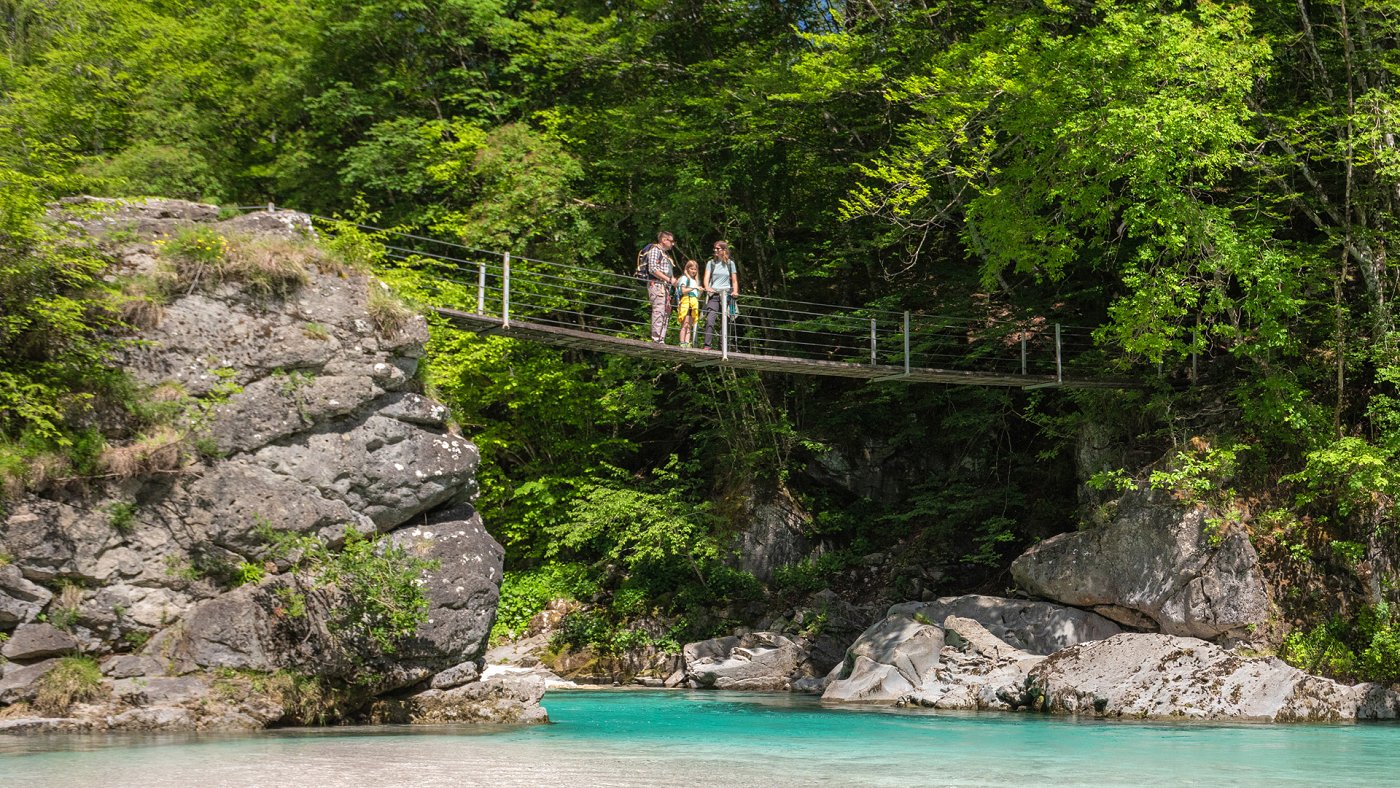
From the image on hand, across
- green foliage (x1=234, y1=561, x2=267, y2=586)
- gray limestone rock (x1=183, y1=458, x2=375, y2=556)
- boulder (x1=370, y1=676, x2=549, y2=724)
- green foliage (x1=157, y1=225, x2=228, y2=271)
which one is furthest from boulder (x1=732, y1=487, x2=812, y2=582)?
green foliage (x1=157, y1=225, x2=228, y2=271)

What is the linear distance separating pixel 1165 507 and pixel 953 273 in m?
4.92

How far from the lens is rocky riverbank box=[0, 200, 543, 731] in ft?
31.5

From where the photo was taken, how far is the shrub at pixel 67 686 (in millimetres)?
9195

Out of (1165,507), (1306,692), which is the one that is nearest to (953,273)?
(1165,507)

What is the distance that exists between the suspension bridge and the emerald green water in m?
3.99

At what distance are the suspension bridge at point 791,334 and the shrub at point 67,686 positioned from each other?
452cm

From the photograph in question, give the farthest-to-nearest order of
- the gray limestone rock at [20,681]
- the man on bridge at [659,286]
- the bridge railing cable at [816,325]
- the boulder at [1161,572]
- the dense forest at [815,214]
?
the bridge railing cable at [816,325]
the man on bridge at [659,286]
the boulder at [1161,572]
the dense forest at [815,214]
the gray limestone rock at [20,681]

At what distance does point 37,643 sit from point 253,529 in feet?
5.92

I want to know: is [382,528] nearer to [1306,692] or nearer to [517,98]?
[1306,692]

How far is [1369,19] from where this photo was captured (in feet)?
41.5

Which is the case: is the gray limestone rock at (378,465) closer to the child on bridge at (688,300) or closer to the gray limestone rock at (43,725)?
the gray limestone rock at (43,725)

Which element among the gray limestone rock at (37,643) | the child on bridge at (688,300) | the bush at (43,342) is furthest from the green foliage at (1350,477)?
the gray limestone rock at (37,643)

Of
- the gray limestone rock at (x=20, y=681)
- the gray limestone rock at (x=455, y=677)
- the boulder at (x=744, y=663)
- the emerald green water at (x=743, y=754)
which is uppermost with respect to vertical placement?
the gray limestone rock at (x=20, y=681)

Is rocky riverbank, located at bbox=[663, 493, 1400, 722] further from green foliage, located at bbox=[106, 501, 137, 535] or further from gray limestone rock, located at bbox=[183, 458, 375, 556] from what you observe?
green foliage, located at bbox=[106, 501, 137, 535]
